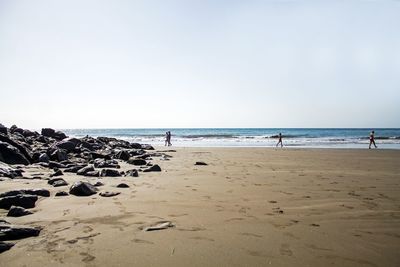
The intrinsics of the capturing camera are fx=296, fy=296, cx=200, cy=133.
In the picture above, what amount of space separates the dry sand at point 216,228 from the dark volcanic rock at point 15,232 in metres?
0.11

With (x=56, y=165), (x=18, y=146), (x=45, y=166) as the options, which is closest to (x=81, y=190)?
(x=56, y=165)

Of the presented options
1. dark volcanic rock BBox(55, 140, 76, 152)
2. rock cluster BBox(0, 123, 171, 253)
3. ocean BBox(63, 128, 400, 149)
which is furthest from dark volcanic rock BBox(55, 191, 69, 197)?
ocean BBox(63, 128, 400, 149)

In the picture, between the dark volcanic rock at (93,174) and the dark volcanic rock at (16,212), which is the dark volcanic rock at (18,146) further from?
the dark volcanic rock at (16,212)

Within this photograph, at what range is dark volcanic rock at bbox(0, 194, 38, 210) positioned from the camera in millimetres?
4734

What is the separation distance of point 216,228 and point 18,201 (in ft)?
10.9

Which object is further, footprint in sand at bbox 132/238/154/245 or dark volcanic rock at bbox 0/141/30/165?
dark volcanic rock at bbox 0/141/30/165

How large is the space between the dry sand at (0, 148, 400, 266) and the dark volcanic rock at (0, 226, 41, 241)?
0.11m

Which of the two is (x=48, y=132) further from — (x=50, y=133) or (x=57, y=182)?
(x=57, y=182)

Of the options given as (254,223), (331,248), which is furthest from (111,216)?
(331,248)

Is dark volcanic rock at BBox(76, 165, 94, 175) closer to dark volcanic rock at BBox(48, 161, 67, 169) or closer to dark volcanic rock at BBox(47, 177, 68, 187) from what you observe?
dark volcanic rock at BBox(48, 161, 67, 169)

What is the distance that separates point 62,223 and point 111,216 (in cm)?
69

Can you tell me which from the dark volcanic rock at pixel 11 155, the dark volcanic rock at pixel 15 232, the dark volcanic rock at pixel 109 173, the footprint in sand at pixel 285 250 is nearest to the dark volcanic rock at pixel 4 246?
the dark volcanic rock at pixel 15 232

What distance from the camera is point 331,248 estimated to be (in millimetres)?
3418

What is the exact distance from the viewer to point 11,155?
32.8ft
